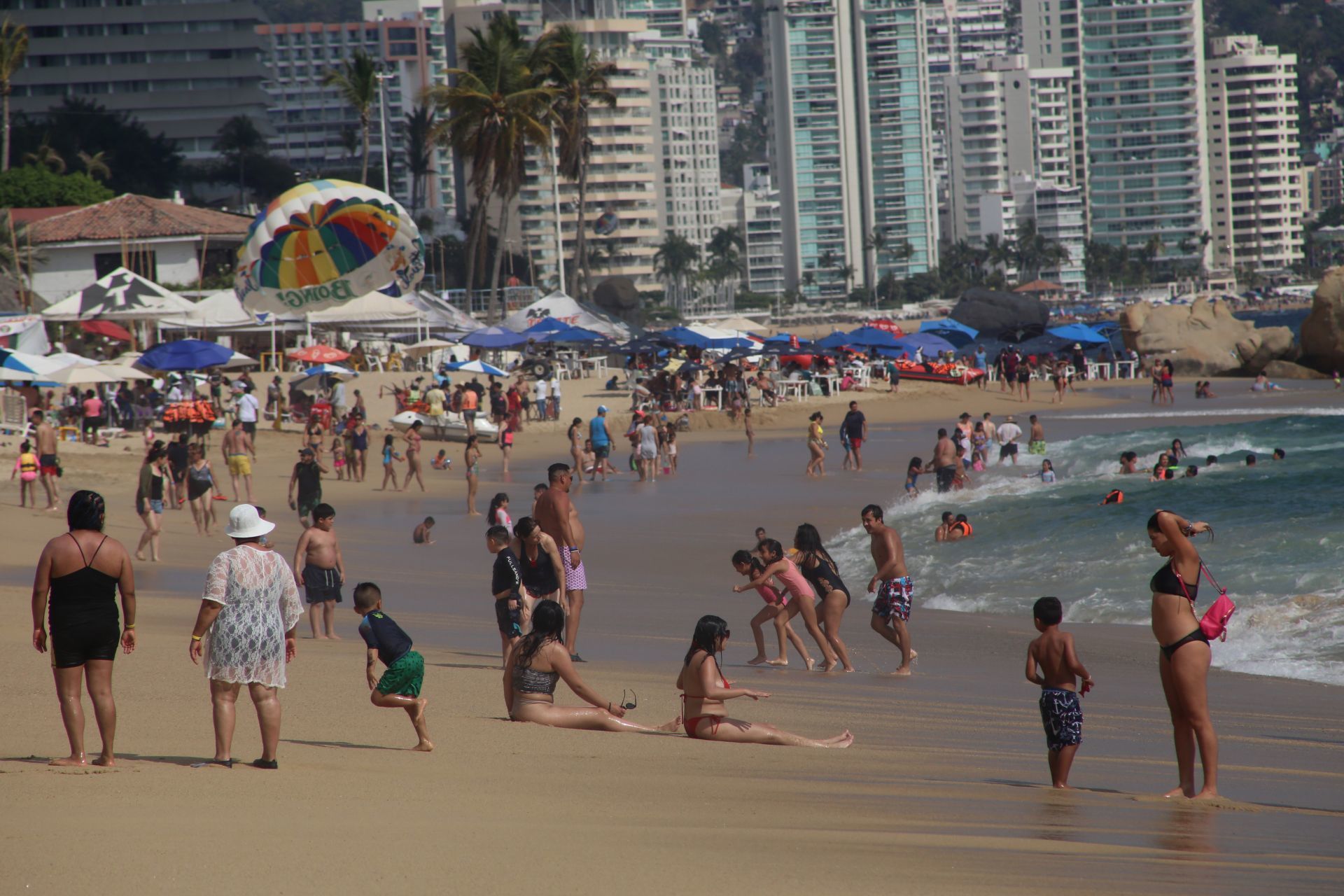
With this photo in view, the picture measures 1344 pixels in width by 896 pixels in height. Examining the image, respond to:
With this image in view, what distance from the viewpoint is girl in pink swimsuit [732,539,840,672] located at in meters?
9.35

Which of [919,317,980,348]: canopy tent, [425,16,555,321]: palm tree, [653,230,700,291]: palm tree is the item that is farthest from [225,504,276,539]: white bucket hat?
[653,230,700,291]: palm tree

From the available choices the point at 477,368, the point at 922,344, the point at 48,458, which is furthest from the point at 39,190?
the point at 48,458

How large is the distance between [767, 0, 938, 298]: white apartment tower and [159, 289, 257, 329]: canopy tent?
112 meters

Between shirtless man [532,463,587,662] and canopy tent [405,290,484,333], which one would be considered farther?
canopy tent [405,290,484,333]

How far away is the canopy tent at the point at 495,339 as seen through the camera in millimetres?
35938

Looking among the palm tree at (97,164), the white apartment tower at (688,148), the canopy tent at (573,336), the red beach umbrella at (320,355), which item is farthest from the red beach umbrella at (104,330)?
the white apartment tower at (688,148)

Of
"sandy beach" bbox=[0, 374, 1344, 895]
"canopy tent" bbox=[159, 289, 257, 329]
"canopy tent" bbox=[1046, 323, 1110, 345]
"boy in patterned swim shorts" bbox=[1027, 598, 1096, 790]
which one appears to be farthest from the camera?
"canopy tent" bbox=[1046, 323, 1110, 345]

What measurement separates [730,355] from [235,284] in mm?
12344

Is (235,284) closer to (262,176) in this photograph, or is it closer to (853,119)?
(262,176)

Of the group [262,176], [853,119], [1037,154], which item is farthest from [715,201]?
[262,176]

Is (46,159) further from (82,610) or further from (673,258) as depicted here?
(673,258)

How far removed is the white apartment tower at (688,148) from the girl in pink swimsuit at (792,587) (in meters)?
124

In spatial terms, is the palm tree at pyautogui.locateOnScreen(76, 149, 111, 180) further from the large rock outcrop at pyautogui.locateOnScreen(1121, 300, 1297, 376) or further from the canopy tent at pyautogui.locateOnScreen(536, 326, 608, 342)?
the large rock outcrop at pyautogui.locateOnScreen(1121, 300, 1297, 376)

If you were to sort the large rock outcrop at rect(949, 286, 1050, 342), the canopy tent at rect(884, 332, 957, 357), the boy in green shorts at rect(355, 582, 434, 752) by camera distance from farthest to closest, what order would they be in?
the large rock outcrop at rect(949, 286, 1050, 342) < the canopy tent at rect(884, 332, 957, 357) < the boy in green shorts at rect(355, 582, 434, 752)
